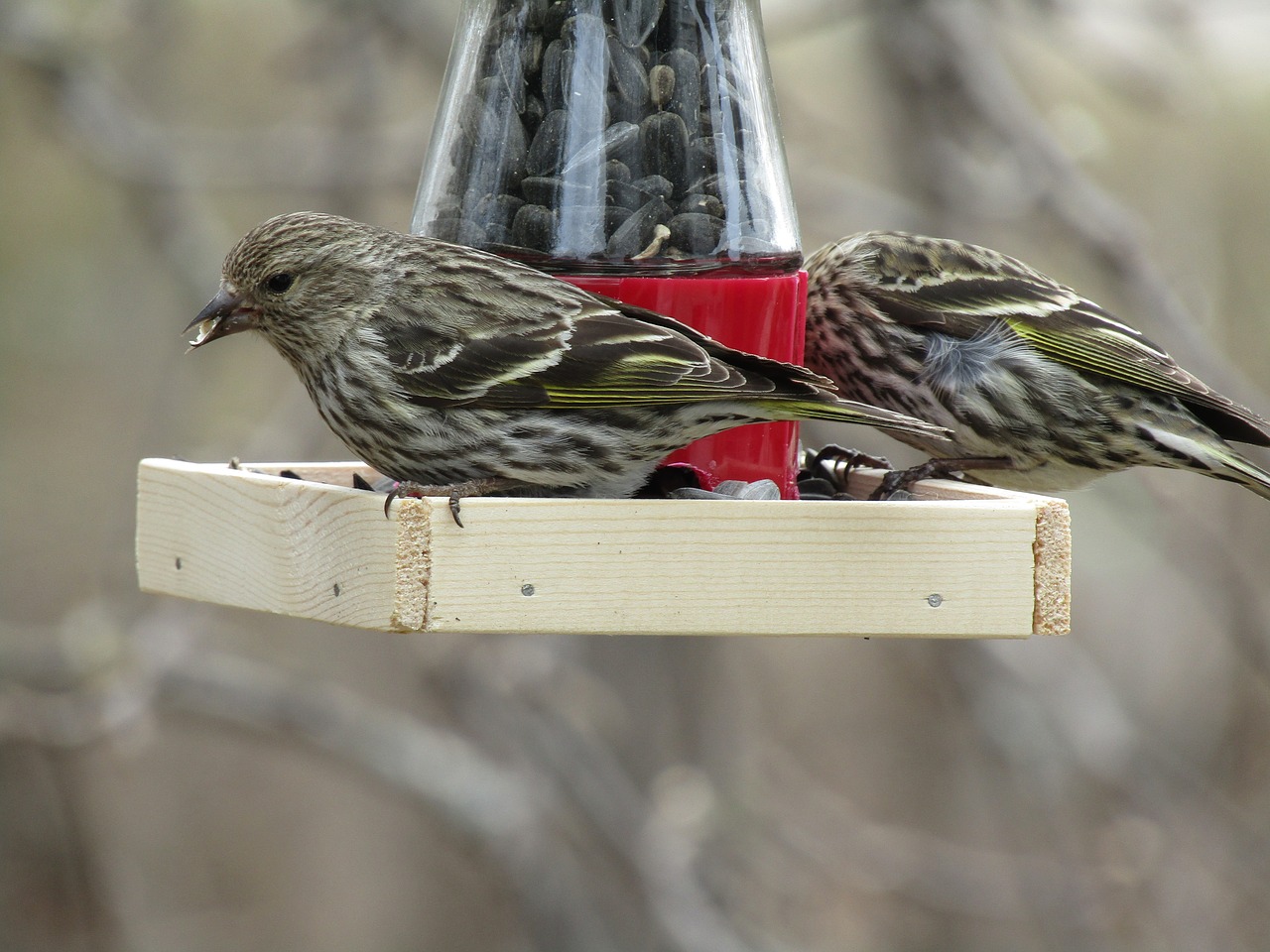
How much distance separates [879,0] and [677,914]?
14.3ft

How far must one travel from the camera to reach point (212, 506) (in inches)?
164

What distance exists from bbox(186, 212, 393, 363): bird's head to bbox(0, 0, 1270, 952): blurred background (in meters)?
2.49

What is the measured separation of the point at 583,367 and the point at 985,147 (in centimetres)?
470

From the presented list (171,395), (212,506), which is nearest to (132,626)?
(171,395)

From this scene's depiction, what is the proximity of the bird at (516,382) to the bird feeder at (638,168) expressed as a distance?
25cm

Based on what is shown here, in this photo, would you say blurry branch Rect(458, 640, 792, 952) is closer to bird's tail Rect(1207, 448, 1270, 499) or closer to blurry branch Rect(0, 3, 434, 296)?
blurry branch Rect(0, 3, 434, 296)

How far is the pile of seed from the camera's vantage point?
14.5 ft

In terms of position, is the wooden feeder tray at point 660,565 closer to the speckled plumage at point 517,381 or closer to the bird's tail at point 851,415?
the bird's tail at point 851,415

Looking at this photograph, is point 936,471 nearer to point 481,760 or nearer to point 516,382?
point 516,382

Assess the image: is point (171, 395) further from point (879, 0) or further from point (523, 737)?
point (879, 0)

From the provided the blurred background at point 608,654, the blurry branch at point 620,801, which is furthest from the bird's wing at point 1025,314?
the blurry branch at point 620,801

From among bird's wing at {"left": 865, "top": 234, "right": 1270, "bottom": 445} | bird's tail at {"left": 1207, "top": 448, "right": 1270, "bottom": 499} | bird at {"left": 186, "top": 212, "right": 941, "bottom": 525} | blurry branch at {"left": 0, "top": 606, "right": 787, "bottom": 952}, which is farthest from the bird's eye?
blurry branch at {"left": 0, "top": 606, "right": 787, "bottom": 952}

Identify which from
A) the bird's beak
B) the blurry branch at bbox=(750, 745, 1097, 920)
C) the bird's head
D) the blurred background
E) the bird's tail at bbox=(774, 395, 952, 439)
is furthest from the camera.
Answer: the blurry branch at bbox=(750, 745, 1097, 920)

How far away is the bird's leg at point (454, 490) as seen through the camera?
11.6 feet
